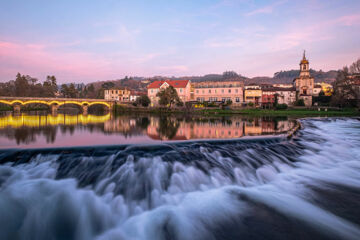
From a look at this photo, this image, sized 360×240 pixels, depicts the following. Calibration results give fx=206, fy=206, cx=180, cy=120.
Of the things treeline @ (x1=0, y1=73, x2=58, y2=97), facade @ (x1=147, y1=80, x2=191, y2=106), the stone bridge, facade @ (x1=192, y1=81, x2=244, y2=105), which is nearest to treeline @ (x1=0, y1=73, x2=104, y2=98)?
treeline @ (x1=0, y1=73, x2=58, y2=97)

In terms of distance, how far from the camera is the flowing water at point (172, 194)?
4.47 m

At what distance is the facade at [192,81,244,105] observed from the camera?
60.7 metres

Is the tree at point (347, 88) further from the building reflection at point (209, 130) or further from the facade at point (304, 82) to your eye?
the building reflection at point (209, 130)

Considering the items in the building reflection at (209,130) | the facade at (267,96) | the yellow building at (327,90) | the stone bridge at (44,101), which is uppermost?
the yellow building at (327,90)

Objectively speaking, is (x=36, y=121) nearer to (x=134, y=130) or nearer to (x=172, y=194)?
(x=134, y=130)

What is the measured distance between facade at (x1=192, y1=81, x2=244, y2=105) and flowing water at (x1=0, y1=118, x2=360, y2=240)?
175ft

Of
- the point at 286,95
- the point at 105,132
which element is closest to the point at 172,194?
the point at 105,132

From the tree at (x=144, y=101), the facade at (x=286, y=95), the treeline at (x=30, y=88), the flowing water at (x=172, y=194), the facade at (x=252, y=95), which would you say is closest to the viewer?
the flowing water at (x=172, y=194)

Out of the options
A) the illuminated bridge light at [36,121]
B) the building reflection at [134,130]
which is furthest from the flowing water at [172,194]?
the illuminated bridge light at [36,121]

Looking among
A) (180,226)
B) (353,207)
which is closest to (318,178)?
(353,207)

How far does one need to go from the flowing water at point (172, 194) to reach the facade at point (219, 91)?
53.4m

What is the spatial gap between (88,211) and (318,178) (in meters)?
7.71

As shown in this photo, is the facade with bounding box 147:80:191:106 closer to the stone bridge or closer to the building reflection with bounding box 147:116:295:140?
the stone bridge

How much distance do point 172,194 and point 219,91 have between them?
5815 centimetres
